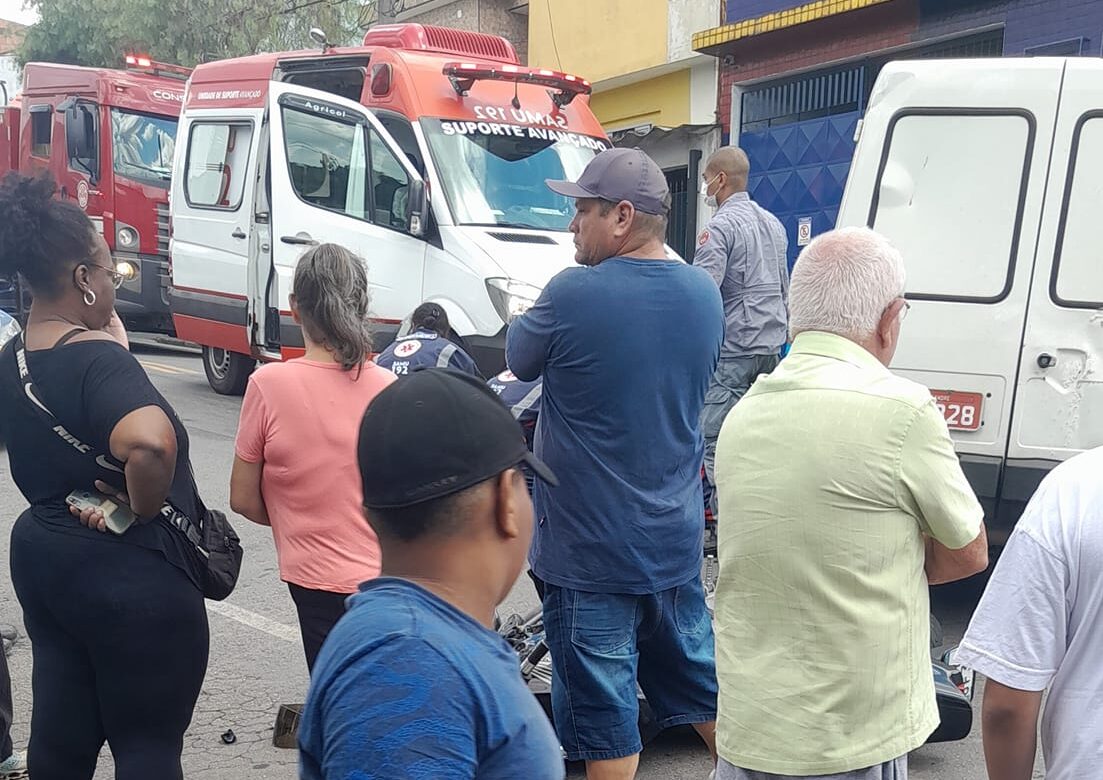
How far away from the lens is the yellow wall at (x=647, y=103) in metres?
14.9

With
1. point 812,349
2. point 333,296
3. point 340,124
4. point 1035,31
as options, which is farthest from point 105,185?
point 812,349

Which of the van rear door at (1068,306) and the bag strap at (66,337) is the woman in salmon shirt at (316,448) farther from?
the van rear door at (1068,306)

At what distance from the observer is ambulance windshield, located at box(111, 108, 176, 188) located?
13.0 meters

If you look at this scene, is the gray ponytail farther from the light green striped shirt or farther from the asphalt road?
the asphalt road

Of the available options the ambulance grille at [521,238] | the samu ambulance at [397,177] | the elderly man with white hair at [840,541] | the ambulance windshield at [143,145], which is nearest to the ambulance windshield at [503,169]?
the samu ambulance at [397,177]

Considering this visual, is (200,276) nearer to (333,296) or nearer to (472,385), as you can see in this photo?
(333,296)

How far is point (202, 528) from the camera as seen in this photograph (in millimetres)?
2861

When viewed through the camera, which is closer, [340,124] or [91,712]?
[91,712]

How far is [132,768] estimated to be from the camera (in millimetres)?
2643

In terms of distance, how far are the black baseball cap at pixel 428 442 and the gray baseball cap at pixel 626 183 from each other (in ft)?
5.71

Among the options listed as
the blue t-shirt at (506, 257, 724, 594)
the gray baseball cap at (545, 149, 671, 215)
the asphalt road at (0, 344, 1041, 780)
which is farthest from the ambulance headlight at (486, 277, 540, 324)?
the blue t-shirt at (506, 257, 724, 594)

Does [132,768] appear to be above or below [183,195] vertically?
below

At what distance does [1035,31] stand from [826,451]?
9.81m

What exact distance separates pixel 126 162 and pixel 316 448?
36.9 ft
